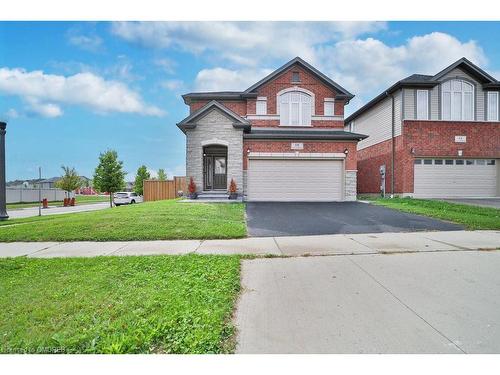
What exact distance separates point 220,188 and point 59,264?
12.7m

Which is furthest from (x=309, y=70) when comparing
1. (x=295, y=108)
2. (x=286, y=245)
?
(x=286, y=245)

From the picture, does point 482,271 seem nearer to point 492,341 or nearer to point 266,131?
point 492,341

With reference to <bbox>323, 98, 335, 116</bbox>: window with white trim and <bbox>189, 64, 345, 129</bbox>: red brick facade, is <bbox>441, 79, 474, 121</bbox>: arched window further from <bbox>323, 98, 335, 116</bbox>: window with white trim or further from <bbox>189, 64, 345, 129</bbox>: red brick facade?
<bbox>323, 98, 335, 116</bbox>: window with white trim

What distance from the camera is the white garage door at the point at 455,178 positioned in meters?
17.3

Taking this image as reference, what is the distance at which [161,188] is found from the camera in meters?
24.2

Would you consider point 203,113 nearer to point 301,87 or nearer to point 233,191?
point 233,191

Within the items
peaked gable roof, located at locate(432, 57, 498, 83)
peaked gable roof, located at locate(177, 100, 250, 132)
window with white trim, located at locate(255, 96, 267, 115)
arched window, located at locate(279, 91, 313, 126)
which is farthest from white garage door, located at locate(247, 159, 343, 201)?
peaked gable roof, located at locate(432, 57, 498, 83)

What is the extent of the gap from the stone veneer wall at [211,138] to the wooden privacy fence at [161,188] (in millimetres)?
9192

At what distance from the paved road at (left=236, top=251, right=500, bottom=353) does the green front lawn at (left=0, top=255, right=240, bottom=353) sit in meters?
0.33

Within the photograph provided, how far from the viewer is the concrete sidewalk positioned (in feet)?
19.9

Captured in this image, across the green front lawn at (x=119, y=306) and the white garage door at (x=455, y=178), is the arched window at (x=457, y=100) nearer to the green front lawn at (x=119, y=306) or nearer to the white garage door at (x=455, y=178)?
the white garage door at (x=455, y=178)

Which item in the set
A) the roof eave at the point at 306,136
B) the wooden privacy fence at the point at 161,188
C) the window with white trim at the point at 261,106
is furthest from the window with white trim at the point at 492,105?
the wooden privacy fence at the point at 161,188

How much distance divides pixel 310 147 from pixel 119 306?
14.1 metres

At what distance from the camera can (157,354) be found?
2562 mm
